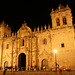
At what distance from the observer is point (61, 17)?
1024 inches

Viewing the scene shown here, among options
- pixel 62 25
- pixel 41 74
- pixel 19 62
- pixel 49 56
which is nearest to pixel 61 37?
pixel 62 25

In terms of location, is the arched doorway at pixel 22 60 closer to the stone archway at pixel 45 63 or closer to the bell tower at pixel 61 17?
the stone archway at pixel 45 63

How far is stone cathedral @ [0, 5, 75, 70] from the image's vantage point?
77.1 ft

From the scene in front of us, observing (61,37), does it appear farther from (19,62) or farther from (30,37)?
(19,62)

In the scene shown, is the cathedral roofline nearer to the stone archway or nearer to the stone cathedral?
the stone cathedral

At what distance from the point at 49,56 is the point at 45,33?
581 cm

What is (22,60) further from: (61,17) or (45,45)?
(61,17)

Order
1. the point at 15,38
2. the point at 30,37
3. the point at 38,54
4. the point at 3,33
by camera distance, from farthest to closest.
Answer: the point at 3,33
the point at 15,38
the point at 30,37
the point at 38,54

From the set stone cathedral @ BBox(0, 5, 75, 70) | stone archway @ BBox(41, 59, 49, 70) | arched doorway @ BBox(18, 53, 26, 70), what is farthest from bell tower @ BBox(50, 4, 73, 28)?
arched doorway @ BBox(18, 53, 26, 70)

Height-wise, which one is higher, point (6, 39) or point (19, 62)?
point (6, 39)

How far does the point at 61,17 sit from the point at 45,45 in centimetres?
785

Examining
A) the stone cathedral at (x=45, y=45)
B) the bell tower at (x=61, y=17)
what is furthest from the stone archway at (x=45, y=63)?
the bell tower at (x=61, y=17)

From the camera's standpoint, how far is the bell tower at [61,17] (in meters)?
25.2

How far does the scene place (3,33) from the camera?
33.5m
